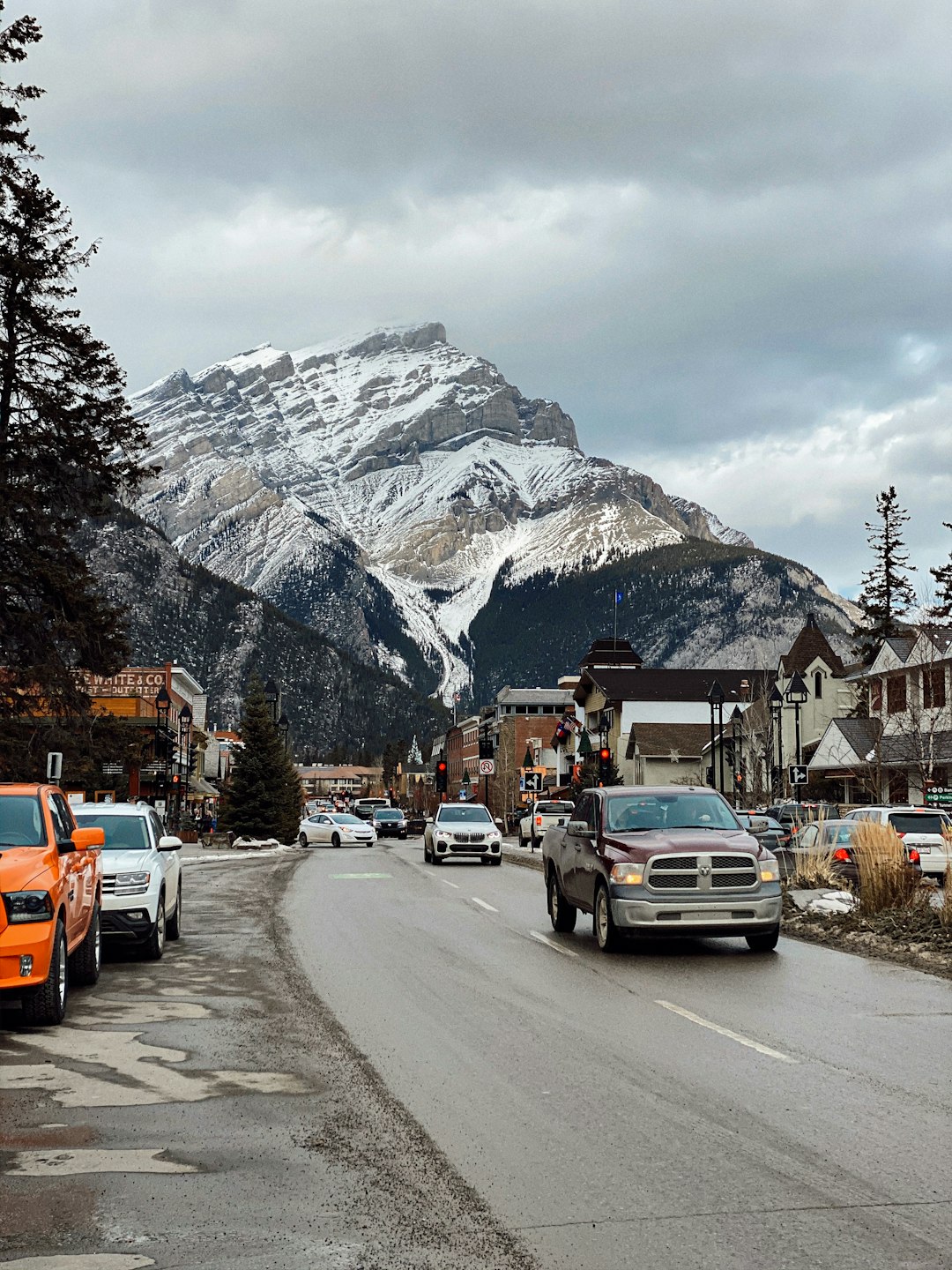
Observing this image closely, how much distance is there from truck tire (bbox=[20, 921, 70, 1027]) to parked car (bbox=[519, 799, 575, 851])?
38433 millimetres

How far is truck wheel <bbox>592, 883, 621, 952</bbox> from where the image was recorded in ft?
47.6

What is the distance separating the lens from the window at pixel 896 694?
54.1m

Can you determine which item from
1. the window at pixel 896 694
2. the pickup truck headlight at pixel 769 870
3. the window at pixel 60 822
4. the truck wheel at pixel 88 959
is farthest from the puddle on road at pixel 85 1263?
the window at pixel 896 694

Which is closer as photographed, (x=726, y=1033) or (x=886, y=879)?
(x=726, y=1033)

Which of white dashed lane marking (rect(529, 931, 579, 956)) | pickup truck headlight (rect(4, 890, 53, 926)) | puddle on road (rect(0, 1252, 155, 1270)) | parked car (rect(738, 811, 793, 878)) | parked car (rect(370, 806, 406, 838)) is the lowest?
parked car (rect(370, 806, 406, 838))

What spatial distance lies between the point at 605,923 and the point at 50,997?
6.70 m

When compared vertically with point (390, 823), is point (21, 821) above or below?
above

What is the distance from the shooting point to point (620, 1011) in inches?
421

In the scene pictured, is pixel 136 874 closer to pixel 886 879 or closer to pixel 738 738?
pixel 886 879

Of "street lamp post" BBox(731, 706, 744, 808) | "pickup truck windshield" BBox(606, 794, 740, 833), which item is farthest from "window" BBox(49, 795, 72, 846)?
"street lamp post" BBox(731, 706, 744, 808)

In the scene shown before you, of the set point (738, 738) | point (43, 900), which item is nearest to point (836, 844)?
point (43, 900)

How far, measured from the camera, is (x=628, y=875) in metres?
14.2

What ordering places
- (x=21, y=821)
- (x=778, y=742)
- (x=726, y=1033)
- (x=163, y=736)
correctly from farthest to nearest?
1. (x=778, y=742)
2. (x=163, y=736)
3. (x=21, y=821)
4. (x=726, y=1033)

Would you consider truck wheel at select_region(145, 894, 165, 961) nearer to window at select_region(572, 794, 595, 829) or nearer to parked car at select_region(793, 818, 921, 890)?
window at select_region(572, 794, 595, 829)
